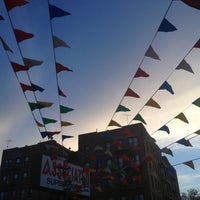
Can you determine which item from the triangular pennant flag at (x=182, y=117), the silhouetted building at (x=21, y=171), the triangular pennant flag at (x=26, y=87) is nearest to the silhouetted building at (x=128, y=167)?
the silhouetted building at (x=21, y=171)

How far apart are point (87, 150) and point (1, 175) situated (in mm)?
19594

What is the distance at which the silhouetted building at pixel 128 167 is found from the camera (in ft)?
113

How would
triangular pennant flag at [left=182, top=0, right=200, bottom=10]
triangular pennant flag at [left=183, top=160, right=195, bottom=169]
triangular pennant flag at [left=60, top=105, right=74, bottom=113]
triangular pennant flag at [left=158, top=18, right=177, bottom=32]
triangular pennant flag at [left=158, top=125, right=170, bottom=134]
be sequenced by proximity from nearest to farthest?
triangular pennant flag at [left=182, top=0, right=200, bottom=10] → triangular pennant flag at [left=158, top=18, right=177, bottom=32] → triangular pennant flag at [left=60, top=105, right=74, bottom=113] → triangular pennant flag at [left=158, top=125, right=170, bottom=134] → triangular pennant flag at [left=183, top=160, right=195, bottom=169]

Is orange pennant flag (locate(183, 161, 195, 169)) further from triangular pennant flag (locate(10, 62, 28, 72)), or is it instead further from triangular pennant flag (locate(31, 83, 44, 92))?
triangular pennant flag (locate(10, 62, 28, 72))

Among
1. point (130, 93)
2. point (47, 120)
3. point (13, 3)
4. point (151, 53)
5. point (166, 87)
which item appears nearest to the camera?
point (13, 3)

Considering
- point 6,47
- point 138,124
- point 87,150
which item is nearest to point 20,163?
point 87,150

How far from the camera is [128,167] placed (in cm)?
3559

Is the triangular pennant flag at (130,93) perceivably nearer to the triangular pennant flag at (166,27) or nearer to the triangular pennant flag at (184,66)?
the triangular pennant flag at (184,66)

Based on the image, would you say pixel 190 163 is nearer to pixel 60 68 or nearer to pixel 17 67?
pixel 60 68

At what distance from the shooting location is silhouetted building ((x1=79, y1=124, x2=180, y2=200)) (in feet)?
113

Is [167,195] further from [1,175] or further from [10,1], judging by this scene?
[10,1]

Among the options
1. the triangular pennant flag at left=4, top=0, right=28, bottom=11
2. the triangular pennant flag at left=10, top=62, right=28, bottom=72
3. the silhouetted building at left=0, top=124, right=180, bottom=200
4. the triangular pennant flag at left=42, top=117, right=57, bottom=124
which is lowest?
the triangular pennant flag at left=42, top=117, right=57, bottom=124

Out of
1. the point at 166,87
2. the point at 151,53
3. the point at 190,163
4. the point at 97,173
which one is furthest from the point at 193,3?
the point at 97,173

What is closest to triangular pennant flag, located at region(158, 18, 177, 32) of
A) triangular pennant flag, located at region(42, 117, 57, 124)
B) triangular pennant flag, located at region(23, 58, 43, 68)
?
triangular pennant flag, located at region(23, 58, 43, 68)
